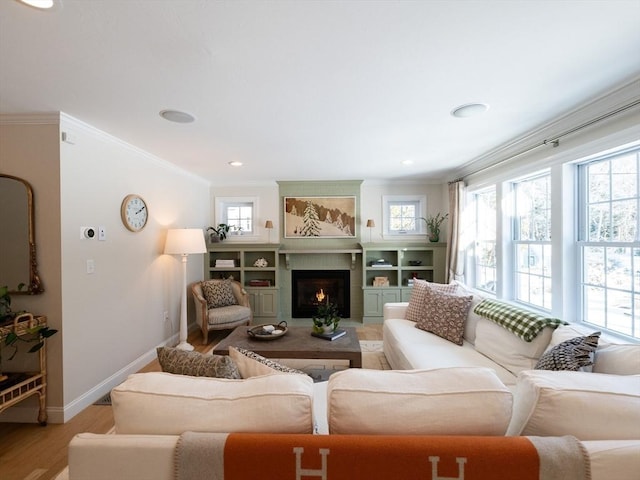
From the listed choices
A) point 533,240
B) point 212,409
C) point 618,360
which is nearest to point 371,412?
point 212,409

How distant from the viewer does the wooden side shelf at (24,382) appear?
1.98 metres

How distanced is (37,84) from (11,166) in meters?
0.86

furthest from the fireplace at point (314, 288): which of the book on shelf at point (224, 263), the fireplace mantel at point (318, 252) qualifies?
the book on shelf at point (224, 263)

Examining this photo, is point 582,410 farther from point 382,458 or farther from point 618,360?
point 618,360

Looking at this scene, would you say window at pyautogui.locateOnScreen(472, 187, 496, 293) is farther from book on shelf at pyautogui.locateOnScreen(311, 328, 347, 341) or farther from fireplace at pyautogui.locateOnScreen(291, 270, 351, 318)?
book on shelf at pyautogui.locateOnScreen(311, 328, 347, 341)

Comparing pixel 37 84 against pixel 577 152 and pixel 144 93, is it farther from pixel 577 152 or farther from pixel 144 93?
pixel 577 152

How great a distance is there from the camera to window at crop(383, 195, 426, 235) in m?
5.06

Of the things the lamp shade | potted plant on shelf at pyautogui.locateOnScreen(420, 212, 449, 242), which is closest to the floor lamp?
the lamp shade

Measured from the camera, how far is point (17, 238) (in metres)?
2.26

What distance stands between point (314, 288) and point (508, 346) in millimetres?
3328

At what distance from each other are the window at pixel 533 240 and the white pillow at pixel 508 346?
951 mm

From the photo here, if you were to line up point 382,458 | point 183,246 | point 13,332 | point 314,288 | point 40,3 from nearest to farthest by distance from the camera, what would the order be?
1. point 382,458
2. point 40,3
3. point 13,332
4. point 183,246
5. point 314,288

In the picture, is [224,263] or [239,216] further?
[239,216]

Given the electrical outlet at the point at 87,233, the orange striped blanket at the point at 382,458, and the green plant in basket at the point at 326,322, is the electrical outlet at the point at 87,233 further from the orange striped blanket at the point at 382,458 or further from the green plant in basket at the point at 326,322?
the orange striped blanket at the point at 382,458
